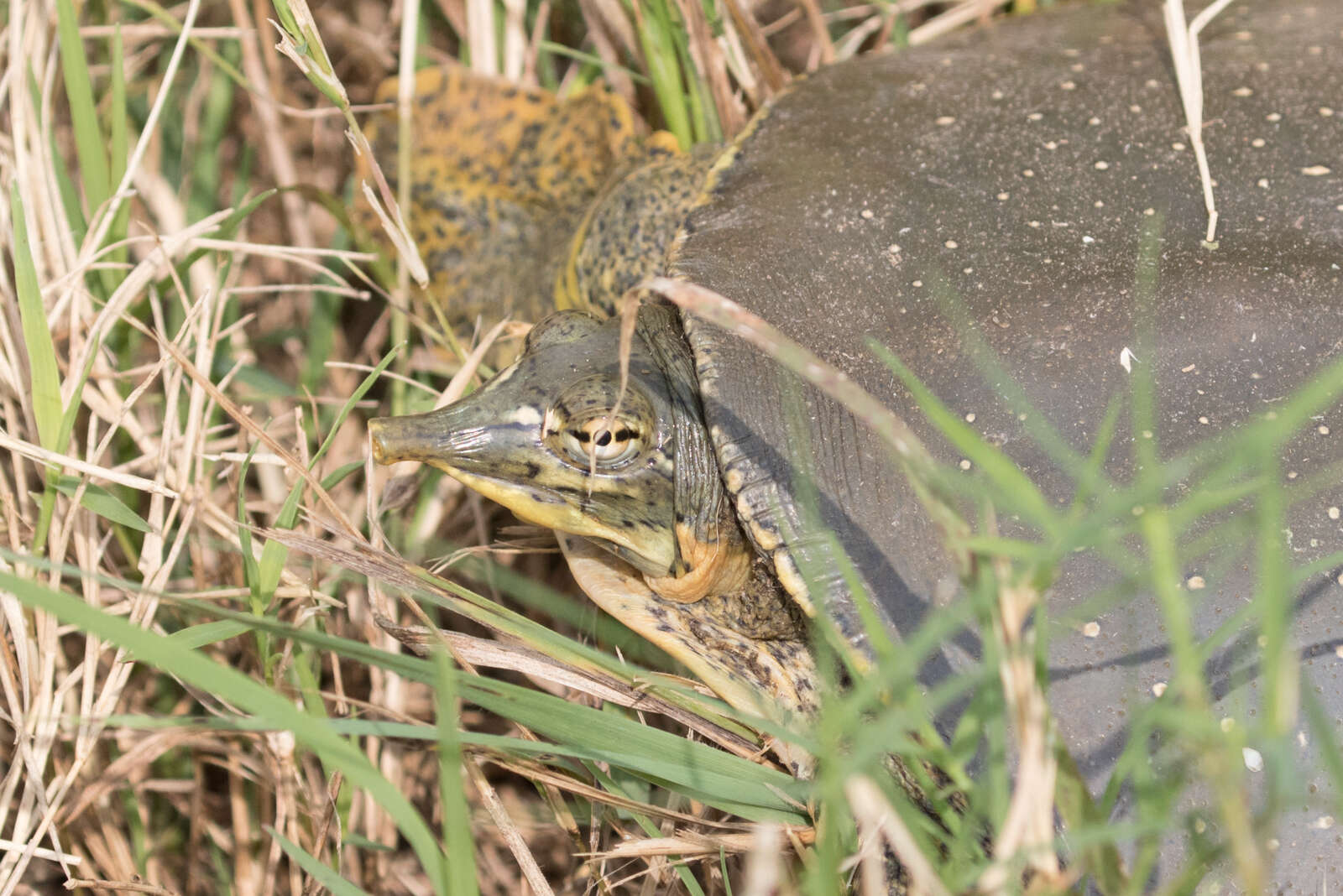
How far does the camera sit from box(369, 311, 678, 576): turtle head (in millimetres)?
1504

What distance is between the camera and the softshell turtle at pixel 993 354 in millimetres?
1338

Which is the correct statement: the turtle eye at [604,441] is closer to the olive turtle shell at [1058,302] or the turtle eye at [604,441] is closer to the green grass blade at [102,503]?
the olive turtle shell at [1058,302]

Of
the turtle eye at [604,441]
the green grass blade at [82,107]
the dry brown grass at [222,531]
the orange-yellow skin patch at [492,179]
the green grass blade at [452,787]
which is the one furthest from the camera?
the orange-yellow skin patch at [492,179]

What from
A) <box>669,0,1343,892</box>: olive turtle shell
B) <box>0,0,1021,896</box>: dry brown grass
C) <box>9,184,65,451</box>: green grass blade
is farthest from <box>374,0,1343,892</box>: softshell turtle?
<box>9,184,65,451</box>: green grass blade

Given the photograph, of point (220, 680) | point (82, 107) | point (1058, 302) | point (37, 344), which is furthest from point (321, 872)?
point (82, 107)

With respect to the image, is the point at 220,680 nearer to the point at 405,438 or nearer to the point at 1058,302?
the point at 405,438

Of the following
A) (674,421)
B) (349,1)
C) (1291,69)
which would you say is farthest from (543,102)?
(1291,69)

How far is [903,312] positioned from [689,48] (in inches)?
35.6

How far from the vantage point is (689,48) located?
84.4 inches

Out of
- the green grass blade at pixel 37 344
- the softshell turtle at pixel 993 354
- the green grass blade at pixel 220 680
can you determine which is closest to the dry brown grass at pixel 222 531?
the green grass blade at pixel 37 344

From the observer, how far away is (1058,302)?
1.50 metres

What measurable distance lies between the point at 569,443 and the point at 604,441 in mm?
49

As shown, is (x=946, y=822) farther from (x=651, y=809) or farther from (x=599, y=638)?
(x=599, y=638)

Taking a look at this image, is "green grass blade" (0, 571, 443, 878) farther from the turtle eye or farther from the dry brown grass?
the turtle eye
